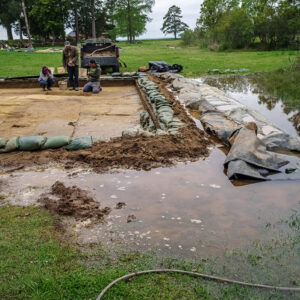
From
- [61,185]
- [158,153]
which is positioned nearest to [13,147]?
[61,185]

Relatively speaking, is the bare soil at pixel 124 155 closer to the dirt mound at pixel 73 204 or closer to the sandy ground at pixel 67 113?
the dirt mound at pixel 73 204

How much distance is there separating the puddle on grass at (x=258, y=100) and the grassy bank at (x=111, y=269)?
4338 millimetres

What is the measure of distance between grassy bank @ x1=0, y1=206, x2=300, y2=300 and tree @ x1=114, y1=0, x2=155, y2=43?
54.7 metres

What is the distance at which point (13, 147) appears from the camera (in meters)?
5.14

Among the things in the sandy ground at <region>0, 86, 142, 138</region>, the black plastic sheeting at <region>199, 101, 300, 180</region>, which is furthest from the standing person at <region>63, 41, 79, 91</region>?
the black plastic sheeting at <region>199, 101, 300, 180</region>

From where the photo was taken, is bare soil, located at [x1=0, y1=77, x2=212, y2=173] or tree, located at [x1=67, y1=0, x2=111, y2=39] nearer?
bare soil, located at [x1=0, y1=77, x2=212, y2=173]

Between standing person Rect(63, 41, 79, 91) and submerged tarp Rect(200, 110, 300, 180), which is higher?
standing person Rect(63, 41, 79, 91)

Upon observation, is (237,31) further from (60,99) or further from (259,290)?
(259,290)

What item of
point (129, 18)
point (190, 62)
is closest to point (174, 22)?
point (129, 18)

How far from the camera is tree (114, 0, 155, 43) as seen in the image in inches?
2154

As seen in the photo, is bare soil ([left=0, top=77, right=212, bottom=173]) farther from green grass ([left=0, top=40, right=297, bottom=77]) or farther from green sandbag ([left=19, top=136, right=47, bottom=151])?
green grass ([left=0, top=40, right=297, bottom=77])

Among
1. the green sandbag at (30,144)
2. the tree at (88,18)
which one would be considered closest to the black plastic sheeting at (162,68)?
the green sandbag at (30,144)

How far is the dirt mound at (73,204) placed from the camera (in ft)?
11.2

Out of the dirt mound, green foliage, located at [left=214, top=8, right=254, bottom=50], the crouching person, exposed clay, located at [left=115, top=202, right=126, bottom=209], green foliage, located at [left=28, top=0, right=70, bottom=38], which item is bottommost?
exposed clay, located at [left=115, top=202, right=126, bottom=209]
